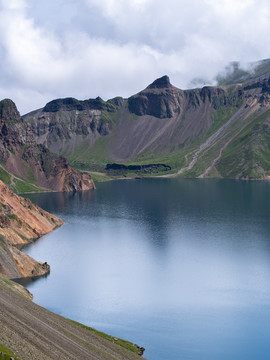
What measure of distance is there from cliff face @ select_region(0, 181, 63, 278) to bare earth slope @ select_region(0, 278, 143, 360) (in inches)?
1509

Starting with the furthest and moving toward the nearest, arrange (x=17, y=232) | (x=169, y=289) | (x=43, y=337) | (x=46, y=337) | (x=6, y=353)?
(x=17, y=232)
(x=169, y=289)
(x=46, y=337)
(x=43, y=337)
(x=6, y=353)

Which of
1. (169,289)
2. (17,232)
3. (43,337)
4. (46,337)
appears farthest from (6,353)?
(17,232)

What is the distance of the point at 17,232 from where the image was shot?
17188 centimetres

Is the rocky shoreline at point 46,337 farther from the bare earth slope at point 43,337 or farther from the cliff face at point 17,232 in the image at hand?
the cliff face at point 17,232

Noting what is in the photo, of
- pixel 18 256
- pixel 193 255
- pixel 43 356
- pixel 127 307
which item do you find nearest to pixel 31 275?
pixel 18 256

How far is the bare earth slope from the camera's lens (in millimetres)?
62375

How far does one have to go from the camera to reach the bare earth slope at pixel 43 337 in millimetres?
62375

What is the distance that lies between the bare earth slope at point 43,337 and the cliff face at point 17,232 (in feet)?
126

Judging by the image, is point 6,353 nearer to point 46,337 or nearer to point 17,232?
point 46,337

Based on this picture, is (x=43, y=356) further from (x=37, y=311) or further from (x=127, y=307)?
(x=127, y=307)

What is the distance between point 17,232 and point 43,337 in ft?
358

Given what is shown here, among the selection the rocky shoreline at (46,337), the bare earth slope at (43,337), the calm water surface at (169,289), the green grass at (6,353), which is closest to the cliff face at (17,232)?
the calm water surface at (169,289)

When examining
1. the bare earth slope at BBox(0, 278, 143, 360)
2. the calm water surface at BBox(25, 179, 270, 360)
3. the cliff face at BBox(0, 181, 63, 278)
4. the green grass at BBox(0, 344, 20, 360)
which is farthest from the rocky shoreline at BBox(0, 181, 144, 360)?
the cliff face at BBox(0, 181, 63, 278)

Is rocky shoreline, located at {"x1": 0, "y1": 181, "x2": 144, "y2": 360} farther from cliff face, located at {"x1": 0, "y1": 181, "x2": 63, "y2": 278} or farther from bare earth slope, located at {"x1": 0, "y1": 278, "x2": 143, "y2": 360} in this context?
cliff face, located at {"x1": 0, "y1": 181, "x2": 63, "y2": 278}
